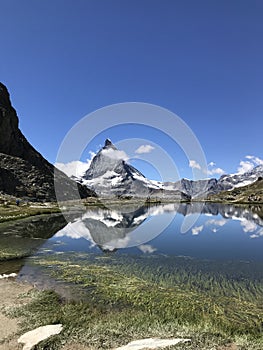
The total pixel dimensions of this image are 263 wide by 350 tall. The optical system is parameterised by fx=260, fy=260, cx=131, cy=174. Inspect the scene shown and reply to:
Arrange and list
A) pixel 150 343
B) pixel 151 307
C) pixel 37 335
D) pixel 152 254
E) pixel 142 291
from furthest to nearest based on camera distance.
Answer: pixel 152 254, pixel 142 291, pixel 151 307, pixel 37 335, pixel 150 343

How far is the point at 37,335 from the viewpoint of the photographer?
15.5 meters

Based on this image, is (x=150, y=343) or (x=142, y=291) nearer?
(x=150, y=343)

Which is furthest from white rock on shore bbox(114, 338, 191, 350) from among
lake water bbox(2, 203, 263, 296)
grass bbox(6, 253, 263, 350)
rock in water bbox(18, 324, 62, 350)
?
lake water bbox(2, 203, 263, 296)

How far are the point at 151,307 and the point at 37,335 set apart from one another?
8810 millimetres

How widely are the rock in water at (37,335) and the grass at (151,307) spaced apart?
0.52 meters

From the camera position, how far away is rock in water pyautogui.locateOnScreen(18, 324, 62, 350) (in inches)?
577

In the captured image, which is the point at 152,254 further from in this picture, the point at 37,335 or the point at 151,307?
the point at 37,335

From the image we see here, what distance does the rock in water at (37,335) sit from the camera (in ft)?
48.1

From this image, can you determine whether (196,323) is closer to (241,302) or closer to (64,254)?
(241,302)

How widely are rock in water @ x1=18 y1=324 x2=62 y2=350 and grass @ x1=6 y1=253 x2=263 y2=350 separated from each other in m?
0.52

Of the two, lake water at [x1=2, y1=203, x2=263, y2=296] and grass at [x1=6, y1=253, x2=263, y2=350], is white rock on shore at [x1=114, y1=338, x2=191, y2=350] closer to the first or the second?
grass at [x1=6, y1=253, x2=263, y2=350]

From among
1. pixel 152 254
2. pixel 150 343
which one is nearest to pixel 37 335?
pixel 150 343

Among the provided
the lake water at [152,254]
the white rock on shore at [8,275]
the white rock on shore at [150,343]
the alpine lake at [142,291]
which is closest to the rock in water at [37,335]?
the alpine lake at [142,291]

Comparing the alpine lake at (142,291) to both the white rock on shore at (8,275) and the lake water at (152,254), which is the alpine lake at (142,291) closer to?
the lake water at (152,254)
